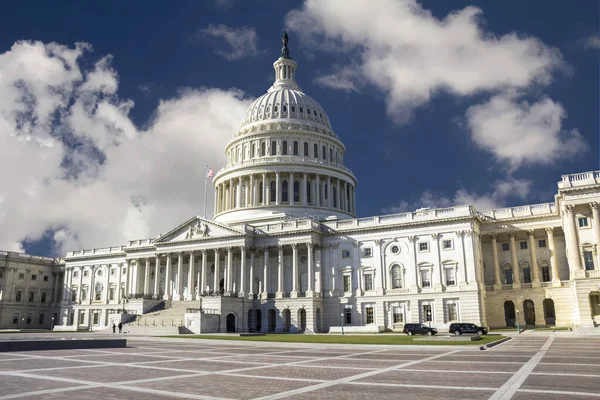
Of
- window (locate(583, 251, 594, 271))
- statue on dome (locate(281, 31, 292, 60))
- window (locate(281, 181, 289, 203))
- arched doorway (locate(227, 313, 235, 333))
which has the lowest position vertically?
arched doorway (locate(227, 313, 235, 333))

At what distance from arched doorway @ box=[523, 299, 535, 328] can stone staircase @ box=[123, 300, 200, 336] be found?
46668mm

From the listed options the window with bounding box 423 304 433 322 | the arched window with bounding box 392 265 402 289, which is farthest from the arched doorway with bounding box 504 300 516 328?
the arched window with bounding box 392 265 402 289

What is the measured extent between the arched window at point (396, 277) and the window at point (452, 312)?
312 inches

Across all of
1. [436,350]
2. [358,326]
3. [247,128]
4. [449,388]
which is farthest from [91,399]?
[247,128]

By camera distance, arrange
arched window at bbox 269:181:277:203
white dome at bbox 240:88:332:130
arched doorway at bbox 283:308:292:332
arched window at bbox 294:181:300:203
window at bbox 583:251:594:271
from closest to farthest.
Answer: window at bbox 583:251:594:271, arched doorway at bbox 283:308:292:332, arched window at bbox 269:181:277:203, arched window at bbox 294:181:300:203, white dome at bbox 240:88:332:130

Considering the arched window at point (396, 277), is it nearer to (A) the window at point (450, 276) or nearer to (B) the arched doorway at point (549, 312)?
(A) the window at point (450, 276)

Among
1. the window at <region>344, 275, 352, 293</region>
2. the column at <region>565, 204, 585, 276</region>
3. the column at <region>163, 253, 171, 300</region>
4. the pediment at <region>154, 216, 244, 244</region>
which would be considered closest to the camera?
the column at <region>565, 204, 585, 276</region>

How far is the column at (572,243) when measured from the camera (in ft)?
208

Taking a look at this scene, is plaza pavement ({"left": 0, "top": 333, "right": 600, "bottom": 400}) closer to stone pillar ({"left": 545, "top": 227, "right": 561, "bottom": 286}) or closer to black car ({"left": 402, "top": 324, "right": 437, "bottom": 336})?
black car ({"left": 402, "top": 324, "right": 437, "bottom": 336})

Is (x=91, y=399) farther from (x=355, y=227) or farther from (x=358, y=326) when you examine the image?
(x=355, y=227)

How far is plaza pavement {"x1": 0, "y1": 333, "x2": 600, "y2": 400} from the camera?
52.9 feet

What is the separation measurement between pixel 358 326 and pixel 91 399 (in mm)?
62249

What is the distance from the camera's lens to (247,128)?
111438 mm

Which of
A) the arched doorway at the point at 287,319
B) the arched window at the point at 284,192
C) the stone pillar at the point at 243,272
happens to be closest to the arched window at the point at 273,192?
the arched window at the point at 284,192
